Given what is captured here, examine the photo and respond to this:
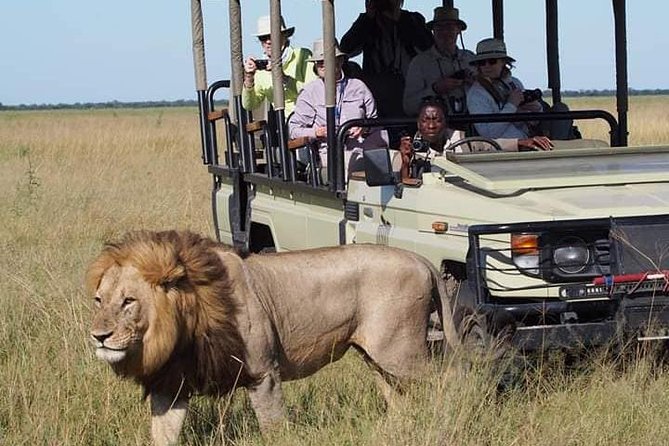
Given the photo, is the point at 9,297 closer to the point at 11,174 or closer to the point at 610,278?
the point at 610,278

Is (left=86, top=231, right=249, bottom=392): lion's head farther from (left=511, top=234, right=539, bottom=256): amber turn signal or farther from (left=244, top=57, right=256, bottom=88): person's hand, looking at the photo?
(left=244, top=57, right=256, bottom=88): person's hand

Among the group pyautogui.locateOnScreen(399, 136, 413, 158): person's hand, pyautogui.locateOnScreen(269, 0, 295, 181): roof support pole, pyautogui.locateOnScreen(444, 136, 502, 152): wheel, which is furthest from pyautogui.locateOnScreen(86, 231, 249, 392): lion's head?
pyautogui.locateOnScreen(269, 0, 295, 181): roof support pole

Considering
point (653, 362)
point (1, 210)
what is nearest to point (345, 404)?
point (653, 362)

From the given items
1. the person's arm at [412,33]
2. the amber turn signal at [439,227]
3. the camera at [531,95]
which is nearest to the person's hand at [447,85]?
the camera at [531,95]

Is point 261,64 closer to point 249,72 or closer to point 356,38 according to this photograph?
point 249,72

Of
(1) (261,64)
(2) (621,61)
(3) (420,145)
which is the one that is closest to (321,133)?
(3) (420,145)

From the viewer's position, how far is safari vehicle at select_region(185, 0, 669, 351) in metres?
5.48

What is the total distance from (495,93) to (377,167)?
164 centimetres

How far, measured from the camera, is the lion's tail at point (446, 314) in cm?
555

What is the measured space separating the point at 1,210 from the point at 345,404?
30.4 ft

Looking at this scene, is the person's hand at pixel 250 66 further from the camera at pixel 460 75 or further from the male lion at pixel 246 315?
the male lion at pixel 246 315

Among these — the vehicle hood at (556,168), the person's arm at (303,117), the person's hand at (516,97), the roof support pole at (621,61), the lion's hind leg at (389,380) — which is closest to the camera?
the lion's hind leg at (389,380)

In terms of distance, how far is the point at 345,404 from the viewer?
5.53 meters

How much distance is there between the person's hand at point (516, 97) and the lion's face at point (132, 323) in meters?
3.57
